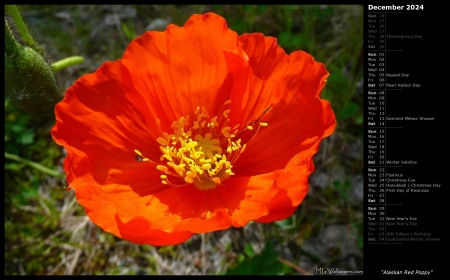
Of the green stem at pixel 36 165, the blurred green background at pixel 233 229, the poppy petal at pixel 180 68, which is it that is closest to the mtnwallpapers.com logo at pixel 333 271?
the blurred green background at pixel 233 229

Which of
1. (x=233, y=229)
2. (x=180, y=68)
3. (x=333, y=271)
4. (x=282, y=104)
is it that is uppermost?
(x=180, y=68)

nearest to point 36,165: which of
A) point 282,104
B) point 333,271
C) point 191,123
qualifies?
point 191,123

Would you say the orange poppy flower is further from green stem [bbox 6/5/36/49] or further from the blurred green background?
the blurred green background

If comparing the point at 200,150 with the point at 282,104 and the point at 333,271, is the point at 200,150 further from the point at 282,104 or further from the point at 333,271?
the point at 333,271

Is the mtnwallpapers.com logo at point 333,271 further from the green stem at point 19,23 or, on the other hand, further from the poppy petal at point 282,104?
the green stem at point 19,23
